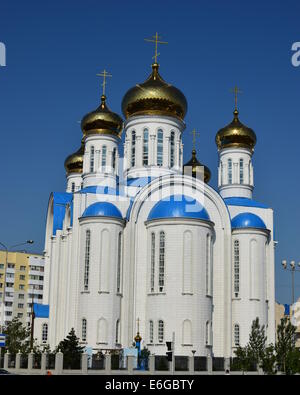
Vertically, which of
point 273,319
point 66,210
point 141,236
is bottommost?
point 273,319

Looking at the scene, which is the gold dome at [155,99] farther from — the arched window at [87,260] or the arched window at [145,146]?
the arched window at [87,260]

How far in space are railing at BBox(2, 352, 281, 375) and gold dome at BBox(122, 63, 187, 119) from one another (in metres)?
14.3

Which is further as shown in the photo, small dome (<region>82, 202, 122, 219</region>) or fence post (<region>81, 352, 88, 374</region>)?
small dome (<region>82, 202, 122, 219</region>)

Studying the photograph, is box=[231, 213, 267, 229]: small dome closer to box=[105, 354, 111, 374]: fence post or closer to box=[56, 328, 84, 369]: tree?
box=[56, 328, 84, 369]: tree

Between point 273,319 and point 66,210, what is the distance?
13369mm

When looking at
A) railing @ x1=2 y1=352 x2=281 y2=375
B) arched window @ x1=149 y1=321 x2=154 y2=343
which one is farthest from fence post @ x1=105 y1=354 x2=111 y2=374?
arched window @ x1=149 y1=321 x2=154 y2=343

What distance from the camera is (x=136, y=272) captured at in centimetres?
3144

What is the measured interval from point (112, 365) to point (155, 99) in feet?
50.7

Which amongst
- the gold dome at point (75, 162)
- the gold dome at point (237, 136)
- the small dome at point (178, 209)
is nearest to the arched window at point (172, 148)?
the gold dome at point (237, 136)

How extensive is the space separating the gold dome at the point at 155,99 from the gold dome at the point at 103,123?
1030mm

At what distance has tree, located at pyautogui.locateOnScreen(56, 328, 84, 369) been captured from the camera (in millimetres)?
25781
